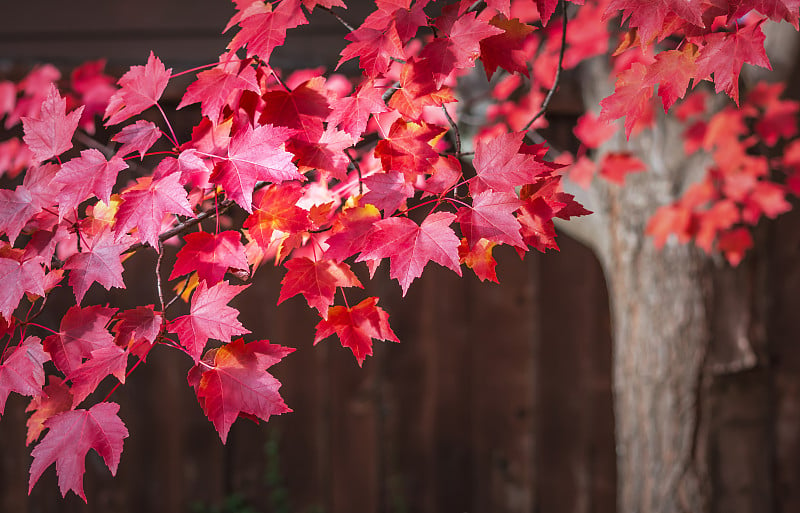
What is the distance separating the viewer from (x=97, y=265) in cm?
71

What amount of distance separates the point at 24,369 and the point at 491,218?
0.59m

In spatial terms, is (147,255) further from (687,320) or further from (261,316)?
(687,320)

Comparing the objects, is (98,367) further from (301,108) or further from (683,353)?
(683,353)

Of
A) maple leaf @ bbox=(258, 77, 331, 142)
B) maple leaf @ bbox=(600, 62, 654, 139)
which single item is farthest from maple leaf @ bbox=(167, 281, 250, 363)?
maple leaf @ bbox=(600, 62, 654, 139)

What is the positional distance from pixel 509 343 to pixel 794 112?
124 cm

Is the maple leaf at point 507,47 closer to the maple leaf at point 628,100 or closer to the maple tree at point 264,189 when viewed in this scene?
the maple tree at point 264,189

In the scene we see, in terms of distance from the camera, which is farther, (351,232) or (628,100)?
(628,100)

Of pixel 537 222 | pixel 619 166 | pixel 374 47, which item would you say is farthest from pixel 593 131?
pixel 374 47

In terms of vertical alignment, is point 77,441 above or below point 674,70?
below

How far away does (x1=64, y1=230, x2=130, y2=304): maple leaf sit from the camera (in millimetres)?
698

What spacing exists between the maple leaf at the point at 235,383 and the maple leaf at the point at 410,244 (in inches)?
6.8

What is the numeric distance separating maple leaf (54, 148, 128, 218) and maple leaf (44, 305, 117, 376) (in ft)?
0.50

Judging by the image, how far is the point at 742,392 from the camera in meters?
1.73

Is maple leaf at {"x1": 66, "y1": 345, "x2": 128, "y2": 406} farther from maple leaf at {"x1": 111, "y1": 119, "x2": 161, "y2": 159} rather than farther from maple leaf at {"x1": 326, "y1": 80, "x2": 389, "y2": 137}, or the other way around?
maple leaf at {"x1": 326, "y1": 80, "x2": 389, "y2": 137}
